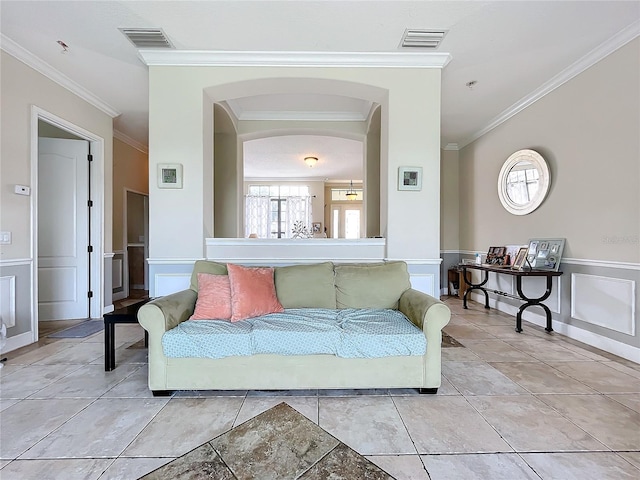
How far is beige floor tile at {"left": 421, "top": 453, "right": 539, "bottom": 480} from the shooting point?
4.50 feet

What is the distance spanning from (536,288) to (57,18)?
5692 millimetres

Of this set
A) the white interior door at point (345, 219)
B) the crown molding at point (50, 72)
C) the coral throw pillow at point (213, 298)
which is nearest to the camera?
the coral throw pillow at point (213, 298)

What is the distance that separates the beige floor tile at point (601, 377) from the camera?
7.11 feet

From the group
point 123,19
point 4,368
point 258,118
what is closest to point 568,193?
point 258,118

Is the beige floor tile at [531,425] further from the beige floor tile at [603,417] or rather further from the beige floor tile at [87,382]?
the beige floor tile at [87,382]

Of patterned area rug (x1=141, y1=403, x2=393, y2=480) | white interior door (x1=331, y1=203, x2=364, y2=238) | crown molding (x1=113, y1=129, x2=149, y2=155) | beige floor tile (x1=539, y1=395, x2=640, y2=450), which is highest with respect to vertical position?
crown molding (x1=113, y1=129, x2=149, y2=155)

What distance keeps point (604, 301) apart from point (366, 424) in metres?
2.82

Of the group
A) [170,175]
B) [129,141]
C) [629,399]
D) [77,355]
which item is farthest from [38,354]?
[629,399]

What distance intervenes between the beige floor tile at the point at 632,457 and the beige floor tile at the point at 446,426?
55 centimetres

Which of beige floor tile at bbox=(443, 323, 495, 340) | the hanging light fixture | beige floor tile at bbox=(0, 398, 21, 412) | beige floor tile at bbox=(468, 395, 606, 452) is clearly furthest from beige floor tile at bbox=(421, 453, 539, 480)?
the hanging light fixture

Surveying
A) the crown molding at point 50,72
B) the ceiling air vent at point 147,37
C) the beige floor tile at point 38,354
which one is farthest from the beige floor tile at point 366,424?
the crown molding at point 50,72

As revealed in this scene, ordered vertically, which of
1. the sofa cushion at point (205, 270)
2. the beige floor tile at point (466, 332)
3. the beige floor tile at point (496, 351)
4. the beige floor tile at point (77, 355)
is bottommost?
the beige floor tile at point (466, 332)

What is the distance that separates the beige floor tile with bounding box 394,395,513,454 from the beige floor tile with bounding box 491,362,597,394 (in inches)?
25.6

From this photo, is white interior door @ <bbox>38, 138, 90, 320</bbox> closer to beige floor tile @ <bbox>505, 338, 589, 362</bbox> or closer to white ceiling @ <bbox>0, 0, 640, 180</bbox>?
white ceiling @ <bbox>0, 0, 640, 180</bbox>
